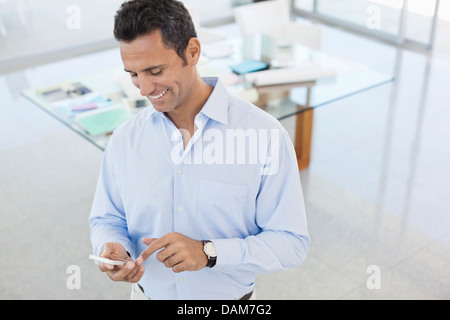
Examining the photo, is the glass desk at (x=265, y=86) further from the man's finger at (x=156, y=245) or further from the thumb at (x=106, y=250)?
the man's finger at (x=156, y=245)

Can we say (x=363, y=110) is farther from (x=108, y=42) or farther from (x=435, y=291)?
(x=108, y=42)

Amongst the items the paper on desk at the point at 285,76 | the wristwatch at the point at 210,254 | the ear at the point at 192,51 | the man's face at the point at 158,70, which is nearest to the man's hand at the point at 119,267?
the wristwatch at the point at 210,254

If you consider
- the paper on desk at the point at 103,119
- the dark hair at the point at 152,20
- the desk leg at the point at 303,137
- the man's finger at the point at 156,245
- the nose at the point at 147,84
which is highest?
the dark hair at the point at 152,20

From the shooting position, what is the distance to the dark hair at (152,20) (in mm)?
1489

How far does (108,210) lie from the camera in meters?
1.84

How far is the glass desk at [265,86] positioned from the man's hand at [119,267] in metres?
1.52

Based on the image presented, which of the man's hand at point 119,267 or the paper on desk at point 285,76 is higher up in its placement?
the man's hand at point 119,267

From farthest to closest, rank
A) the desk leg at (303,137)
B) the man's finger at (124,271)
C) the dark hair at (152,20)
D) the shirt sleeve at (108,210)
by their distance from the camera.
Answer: the desk leg at (303,137) → the shirt sleeve at (108,210) → the man's finger at (124,271) → the dark hair at (152,20)

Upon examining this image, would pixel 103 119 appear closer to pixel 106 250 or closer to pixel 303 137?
pixel 303 137

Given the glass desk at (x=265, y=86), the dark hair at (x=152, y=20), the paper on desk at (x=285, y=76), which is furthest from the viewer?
the paper on desk at (x=285, y=76)

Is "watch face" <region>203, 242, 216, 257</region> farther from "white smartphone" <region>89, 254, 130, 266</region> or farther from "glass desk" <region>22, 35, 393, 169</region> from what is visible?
"glass desk" <region>22, 35, 393, 169</region>

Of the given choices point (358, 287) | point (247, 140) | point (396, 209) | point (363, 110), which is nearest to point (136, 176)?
point (247, 140)

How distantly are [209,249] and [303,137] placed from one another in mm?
2671
